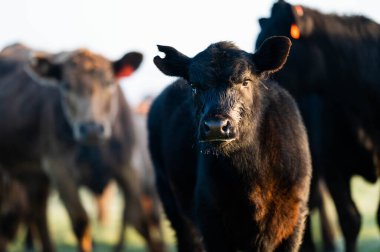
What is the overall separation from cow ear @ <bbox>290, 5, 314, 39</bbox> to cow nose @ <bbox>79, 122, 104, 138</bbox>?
104 inches

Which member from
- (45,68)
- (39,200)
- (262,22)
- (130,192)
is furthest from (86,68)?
(262,22)

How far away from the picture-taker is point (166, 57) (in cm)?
590

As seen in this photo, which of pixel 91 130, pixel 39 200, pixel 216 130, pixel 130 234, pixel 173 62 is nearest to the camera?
pixel 216 130

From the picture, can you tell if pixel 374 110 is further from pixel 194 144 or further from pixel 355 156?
pixel 194 144

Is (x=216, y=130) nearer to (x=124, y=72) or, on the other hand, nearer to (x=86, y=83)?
(x=86, y=83)

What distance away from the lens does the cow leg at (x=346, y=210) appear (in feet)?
26.6

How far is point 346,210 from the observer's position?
814 cm

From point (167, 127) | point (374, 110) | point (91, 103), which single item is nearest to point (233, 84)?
point (167, 127)

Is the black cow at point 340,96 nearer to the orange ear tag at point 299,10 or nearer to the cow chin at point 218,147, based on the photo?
the orange ear tag at point 299,10

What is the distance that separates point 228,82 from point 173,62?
0.51 metres

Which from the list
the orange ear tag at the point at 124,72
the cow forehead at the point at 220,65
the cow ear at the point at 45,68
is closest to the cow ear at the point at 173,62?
the cow forehead at the point at 220,65

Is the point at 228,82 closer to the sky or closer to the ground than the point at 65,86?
closer to the sky

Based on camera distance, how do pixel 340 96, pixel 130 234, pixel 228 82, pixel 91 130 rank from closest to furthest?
pixel 228 82 → pixel 340 96 → pixel 91 130 → pixel 130 234

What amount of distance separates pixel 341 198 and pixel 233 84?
3.02 metres
